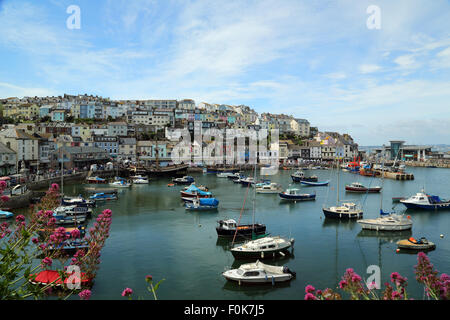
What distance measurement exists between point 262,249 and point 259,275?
252 centimetres

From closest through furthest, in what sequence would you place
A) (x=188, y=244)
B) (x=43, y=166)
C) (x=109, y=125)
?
(x=188, y=244)
(x=43, y=166)
(x=109, y=125)

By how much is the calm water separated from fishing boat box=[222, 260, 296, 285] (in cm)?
28

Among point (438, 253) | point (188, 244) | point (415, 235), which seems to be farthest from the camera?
point (415, 235)

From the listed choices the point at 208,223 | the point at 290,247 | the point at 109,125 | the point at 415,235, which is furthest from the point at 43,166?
the point at 415,235

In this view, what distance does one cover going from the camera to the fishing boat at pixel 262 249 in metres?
14.0

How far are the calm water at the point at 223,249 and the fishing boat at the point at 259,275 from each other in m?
0.28

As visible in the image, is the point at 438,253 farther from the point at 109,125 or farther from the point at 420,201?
the point at 109,125

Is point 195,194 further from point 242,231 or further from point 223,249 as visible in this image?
point 223,249

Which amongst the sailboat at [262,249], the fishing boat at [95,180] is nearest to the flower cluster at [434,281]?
the sailboat at [262,249]

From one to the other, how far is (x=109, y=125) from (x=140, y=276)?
59992 millimetres

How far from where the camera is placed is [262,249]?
14.1 m

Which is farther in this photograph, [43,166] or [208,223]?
[43,166]
